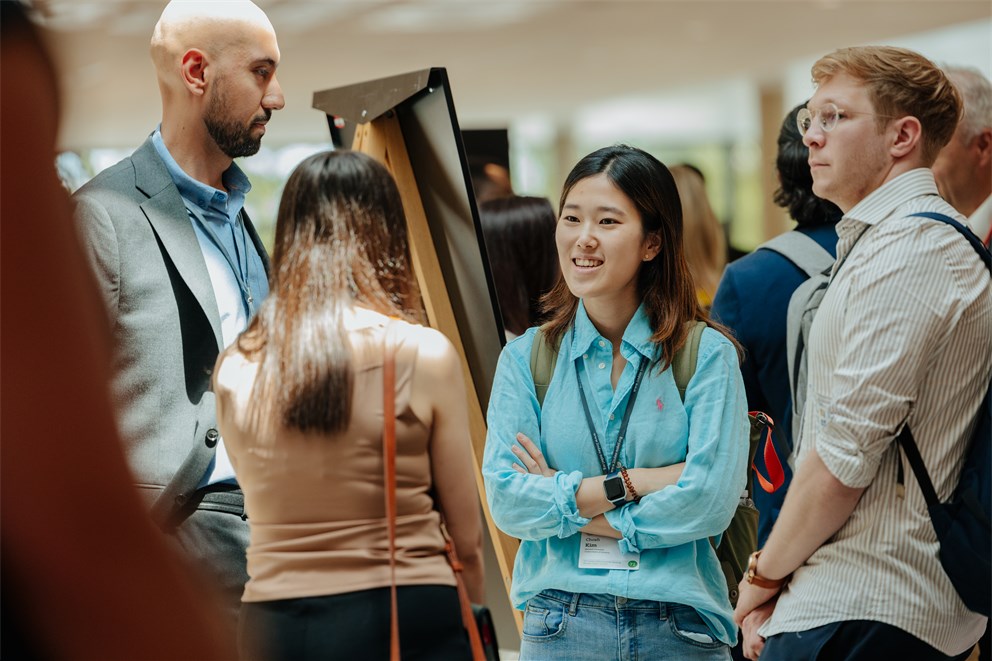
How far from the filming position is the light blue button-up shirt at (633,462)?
79.9 inches

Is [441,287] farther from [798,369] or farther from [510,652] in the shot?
[510,652]

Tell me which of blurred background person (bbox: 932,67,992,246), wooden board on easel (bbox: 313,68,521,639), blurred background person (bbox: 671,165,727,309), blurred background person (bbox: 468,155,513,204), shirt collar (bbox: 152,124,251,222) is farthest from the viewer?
blurred background person (bbox: 468,155,513,204)

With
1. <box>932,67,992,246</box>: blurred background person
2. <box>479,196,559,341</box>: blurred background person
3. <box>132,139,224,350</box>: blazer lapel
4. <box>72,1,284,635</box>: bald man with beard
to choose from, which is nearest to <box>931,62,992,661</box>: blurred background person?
<box>932,67,992,246</box>: blurred background person

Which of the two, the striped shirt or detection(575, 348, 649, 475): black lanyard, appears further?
detection(575, 348, 649, 475): black lanyard

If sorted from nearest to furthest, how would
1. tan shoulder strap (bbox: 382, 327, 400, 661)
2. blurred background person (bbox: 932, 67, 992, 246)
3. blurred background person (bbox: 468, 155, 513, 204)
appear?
tan shoulder strap (bbox: 382, 327, 400, 661) < blurred background person (bbox: 932, 67, 992, 246) < blurred background person (bbox: 468, 155, 513, 204)

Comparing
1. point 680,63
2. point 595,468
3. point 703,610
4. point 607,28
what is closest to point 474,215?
point 595,468

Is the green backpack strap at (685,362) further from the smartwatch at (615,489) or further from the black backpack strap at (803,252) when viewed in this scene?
the black backpack strap at (803,252)

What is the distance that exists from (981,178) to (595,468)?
2176 mm

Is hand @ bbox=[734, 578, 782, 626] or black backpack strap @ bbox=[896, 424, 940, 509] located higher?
black backpack strap @ bbox=[896, 424, 940, 509]

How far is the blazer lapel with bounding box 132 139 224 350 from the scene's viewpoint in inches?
88.4

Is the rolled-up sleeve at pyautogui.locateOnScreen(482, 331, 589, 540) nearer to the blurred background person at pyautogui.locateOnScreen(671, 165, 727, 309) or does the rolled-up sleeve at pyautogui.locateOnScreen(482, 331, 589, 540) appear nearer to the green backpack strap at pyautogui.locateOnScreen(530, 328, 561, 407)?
the green backpack strap at pyautogui.locateOnScreen(530, 328, 561, 407)

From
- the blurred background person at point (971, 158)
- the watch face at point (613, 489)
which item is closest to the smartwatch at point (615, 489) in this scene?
the watch face at point (613, 489)

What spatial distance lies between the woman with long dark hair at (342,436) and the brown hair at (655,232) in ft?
1.98

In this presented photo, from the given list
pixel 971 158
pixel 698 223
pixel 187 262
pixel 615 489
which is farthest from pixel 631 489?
pixel 698 223
